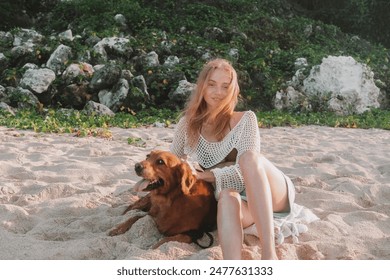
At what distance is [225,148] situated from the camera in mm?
3637

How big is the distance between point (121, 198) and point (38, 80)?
19.6 feet

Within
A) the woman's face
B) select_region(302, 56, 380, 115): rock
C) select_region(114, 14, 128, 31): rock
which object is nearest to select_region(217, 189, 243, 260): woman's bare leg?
the woman's face

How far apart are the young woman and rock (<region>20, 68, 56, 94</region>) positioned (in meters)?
6.40

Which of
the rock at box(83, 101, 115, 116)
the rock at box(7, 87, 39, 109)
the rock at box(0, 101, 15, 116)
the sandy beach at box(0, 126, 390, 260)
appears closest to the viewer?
the sandy beach at box(0, 126, 390, 260)

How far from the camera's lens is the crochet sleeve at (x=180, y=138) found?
3.87 metres

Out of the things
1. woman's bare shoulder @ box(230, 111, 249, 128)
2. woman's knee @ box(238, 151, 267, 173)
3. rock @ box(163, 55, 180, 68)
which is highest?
woman's bare shoulder @ box(230, 111, 249, 128)

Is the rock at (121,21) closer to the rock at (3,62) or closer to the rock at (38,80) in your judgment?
the rock at (3,62)

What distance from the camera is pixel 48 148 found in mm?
6191

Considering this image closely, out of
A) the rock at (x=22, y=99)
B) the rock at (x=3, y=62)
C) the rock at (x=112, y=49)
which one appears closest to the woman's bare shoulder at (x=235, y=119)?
the rock at (x=22, y=99)

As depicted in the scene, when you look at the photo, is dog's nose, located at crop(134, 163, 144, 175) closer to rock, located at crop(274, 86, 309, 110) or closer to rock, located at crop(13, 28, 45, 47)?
rock, located at crop(274, 86, 309, 110)

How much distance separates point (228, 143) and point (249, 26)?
11097 millimetres

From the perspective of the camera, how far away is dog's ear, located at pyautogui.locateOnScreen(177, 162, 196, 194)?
3334 mm

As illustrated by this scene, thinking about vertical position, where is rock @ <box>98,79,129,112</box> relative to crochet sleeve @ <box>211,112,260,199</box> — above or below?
below

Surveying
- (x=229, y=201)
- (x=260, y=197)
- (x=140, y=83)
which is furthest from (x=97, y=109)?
(x=260, y=197)
